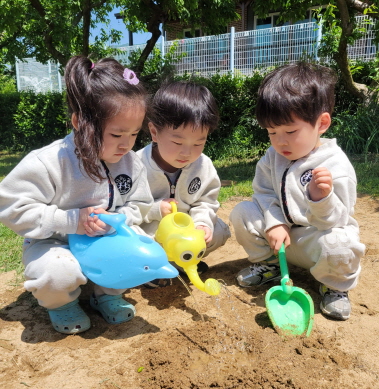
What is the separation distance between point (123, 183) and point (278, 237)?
82 cm

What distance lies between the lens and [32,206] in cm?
164

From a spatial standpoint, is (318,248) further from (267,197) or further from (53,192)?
(53,192)

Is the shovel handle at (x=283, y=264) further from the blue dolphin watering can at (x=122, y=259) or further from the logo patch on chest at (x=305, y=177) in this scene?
the blue dolphin watering can at (x=122, y=259)

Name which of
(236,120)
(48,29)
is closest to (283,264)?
(236,120)

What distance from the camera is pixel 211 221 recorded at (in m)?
2.25

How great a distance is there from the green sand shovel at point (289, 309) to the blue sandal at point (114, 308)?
64 centimetres

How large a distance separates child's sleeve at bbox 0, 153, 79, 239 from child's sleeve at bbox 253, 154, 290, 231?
965mm

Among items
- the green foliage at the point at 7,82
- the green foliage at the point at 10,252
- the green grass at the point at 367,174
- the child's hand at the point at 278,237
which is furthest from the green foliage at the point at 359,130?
the green foliage at the point at 7,82

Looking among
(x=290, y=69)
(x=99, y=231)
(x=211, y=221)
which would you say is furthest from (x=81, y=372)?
(x=290, y=69)

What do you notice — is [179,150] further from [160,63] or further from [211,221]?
[160,63]

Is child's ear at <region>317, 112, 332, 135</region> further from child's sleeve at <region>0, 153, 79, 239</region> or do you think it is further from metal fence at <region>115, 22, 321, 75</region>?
metal fence at <region>115, 22, 321, 75</region>

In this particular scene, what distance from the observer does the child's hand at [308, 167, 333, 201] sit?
1663 mm

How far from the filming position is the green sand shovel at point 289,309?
1.67m

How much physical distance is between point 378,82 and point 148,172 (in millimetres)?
5038
